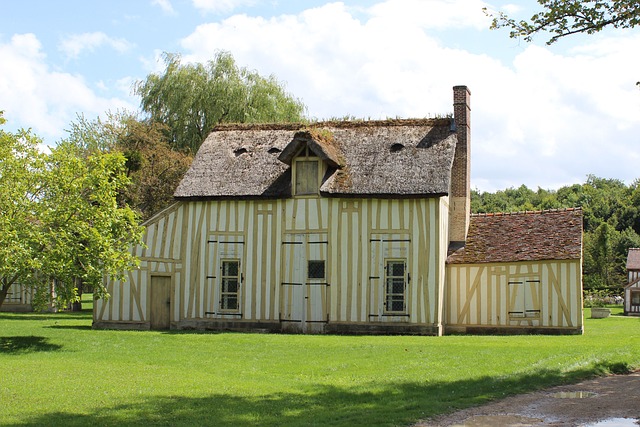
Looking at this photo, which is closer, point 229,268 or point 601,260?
point 229,268

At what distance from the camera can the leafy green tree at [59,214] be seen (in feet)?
66.1

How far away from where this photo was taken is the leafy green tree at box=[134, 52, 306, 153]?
39469 millimetres

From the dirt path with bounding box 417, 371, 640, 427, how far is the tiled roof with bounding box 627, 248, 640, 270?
44.5m

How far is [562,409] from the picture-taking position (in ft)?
36.6

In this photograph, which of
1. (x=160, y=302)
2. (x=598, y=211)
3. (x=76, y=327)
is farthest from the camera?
(x=598, y=211)

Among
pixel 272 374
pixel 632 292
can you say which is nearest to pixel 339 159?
pixel 272 374

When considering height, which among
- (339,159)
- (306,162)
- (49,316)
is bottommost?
(49,316)

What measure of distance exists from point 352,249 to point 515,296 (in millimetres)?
5382

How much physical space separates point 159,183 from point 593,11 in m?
26.0

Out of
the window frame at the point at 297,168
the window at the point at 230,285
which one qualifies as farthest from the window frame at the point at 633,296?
the window at the point at 230,285

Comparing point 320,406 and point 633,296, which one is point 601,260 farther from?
point 320,406

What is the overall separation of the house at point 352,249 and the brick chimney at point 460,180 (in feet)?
0.16

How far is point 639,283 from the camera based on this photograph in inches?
2009

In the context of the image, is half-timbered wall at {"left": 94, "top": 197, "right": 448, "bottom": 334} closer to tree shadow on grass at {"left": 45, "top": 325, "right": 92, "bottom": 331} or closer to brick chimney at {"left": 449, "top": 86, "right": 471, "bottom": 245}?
tree shadow on grass at {"left": 45, "top": 325, "right": 92, "bottom": 331}
